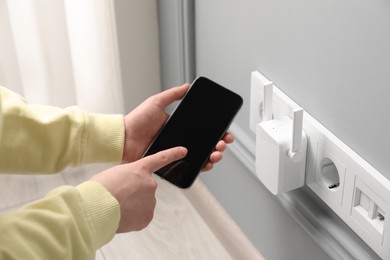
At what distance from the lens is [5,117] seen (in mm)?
767

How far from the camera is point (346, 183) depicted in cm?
73

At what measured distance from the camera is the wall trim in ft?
2.48

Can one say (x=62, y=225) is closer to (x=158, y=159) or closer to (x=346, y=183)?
(x=158, y=159)

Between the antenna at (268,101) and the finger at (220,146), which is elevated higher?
the antenna at (268,101)

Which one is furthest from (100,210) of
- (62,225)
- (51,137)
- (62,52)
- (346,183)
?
(62,52)

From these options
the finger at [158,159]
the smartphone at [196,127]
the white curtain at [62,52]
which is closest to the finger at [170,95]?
the smartphone at [196,127]

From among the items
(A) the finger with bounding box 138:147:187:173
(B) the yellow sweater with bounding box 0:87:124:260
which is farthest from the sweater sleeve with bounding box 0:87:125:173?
(A) the finger with bounding box 138:147:187:173

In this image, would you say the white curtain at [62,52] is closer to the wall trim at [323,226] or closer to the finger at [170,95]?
the finger at [170,95]

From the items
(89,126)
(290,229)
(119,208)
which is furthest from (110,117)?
(290,229)

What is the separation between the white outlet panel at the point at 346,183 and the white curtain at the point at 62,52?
37 centimetres

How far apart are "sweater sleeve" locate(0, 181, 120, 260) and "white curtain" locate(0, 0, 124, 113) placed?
453mm

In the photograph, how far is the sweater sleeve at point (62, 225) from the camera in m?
0.62

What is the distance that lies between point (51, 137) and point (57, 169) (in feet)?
0.15

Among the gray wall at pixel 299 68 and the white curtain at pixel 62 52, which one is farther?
the white curtain at pixel 62 52
